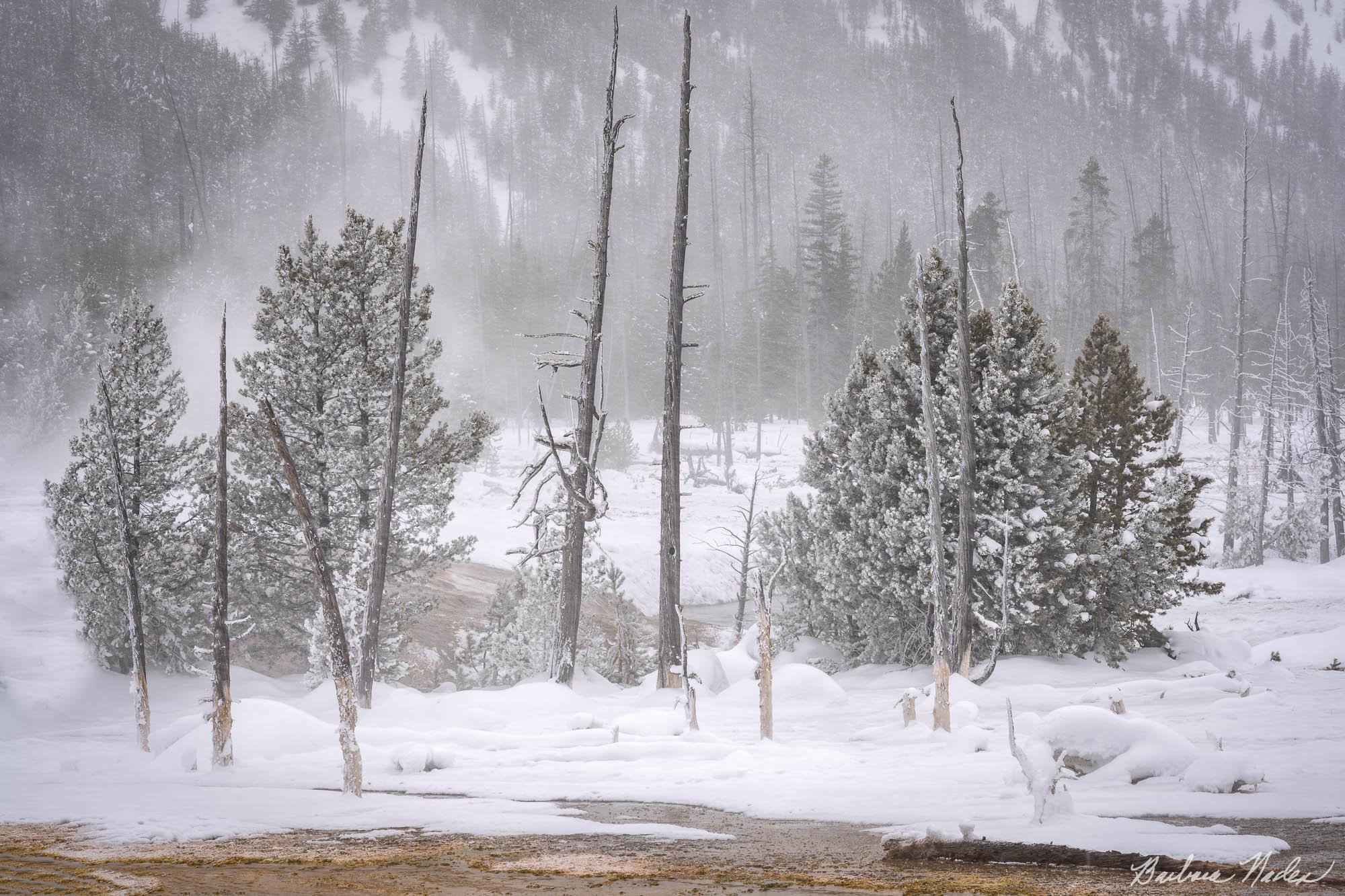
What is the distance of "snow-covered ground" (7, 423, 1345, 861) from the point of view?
6402 mm

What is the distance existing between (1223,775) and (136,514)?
2247 cm

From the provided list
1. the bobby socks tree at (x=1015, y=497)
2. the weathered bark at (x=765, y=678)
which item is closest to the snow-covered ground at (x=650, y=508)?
the bobby socks tree at (x=1015, y=497)

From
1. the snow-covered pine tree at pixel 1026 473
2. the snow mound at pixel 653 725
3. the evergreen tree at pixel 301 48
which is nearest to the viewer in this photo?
the snow mound at pixel 653 725

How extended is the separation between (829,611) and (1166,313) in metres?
64.7

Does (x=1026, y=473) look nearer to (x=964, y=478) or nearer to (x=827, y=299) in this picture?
(x=964, y=478)

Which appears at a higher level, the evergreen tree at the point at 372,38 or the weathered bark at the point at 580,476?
the evergreen tree at the point at 372,38

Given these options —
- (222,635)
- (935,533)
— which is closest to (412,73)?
(935,533)

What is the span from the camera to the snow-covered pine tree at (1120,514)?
1823cm

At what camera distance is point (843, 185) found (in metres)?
141

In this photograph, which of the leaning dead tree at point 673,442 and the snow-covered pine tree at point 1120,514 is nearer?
the leaning dead tree at point 673,442

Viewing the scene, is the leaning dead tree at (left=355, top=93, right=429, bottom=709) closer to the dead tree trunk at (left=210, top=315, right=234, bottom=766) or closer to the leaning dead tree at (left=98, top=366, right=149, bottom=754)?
the leaning dead tree at (left=98, top=366, right=149, bottom=754)

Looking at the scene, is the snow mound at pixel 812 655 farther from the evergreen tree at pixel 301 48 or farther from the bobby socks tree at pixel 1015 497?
the evergreen tree at pixel 301 48

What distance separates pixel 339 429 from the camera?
18969 mm
